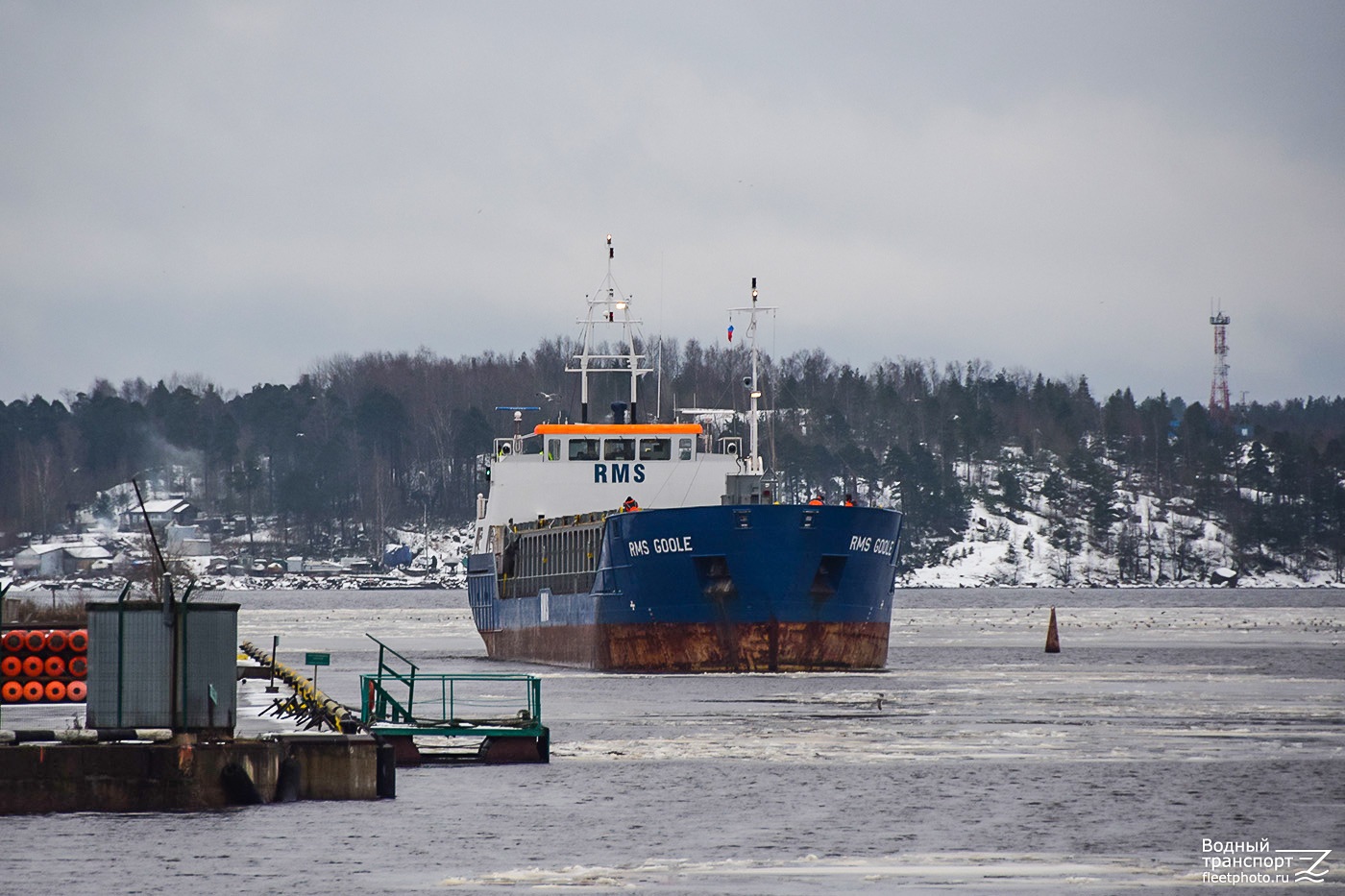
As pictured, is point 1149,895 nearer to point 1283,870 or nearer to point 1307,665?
point 1283,870

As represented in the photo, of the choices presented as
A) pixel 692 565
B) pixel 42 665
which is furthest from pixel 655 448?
pixel 42 665

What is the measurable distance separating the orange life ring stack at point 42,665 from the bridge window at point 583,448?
31.8 m

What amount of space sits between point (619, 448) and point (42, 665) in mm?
31675

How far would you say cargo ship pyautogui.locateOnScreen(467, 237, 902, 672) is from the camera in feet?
140

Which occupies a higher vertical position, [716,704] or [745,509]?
[745,509]

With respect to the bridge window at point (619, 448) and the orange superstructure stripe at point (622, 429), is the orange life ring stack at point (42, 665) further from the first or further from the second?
the bridge window at point (619, 448)

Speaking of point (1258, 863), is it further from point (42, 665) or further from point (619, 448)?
point (619, 448)

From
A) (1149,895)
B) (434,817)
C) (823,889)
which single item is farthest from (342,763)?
(1149,895)

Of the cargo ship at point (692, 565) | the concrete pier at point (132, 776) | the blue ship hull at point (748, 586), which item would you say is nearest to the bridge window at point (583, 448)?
the cargo ship at point (692, 565)

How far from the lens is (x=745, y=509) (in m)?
42.1

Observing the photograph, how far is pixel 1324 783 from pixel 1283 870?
668cm

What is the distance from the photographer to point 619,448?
55.6 m

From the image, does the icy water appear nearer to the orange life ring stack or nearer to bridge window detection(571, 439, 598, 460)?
the orange life ring stack

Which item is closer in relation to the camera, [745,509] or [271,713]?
[271,713]
